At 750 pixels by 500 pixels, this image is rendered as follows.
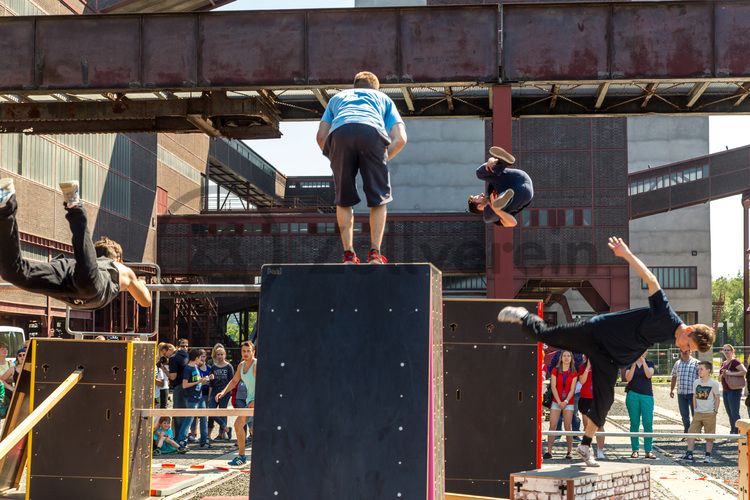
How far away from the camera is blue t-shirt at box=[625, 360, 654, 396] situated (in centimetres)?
1612

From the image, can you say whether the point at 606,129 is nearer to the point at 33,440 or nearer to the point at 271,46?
the point at 271,46

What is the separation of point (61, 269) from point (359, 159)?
8.33ft

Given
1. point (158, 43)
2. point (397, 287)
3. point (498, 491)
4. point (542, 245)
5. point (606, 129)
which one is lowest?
point (498, 491)

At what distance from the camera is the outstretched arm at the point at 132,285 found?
8.14m

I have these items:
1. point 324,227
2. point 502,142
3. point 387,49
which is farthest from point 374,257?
point 324,227

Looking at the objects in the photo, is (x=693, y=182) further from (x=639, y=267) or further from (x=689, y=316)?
(x=639, y=267)

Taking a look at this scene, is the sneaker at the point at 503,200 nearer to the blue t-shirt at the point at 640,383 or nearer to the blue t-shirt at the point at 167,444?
the blue t-shirt at the point at 640,383

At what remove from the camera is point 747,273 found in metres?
51.9

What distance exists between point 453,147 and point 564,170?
1594cm

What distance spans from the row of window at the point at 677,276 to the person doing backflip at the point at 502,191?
54.9 meters

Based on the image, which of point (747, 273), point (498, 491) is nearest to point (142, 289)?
point (498, 491)

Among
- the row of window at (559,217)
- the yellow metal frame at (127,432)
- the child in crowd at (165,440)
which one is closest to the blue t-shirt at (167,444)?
the child in crowd at (165,440)

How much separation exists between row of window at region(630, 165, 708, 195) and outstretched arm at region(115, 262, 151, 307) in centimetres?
4877

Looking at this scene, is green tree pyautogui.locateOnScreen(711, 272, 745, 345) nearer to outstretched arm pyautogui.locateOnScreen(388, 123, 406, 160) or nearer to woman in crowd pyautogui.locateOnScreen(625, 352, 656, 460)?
woman in crowd pyautogui.locateOnScreen(625, 352, 656, 460)
